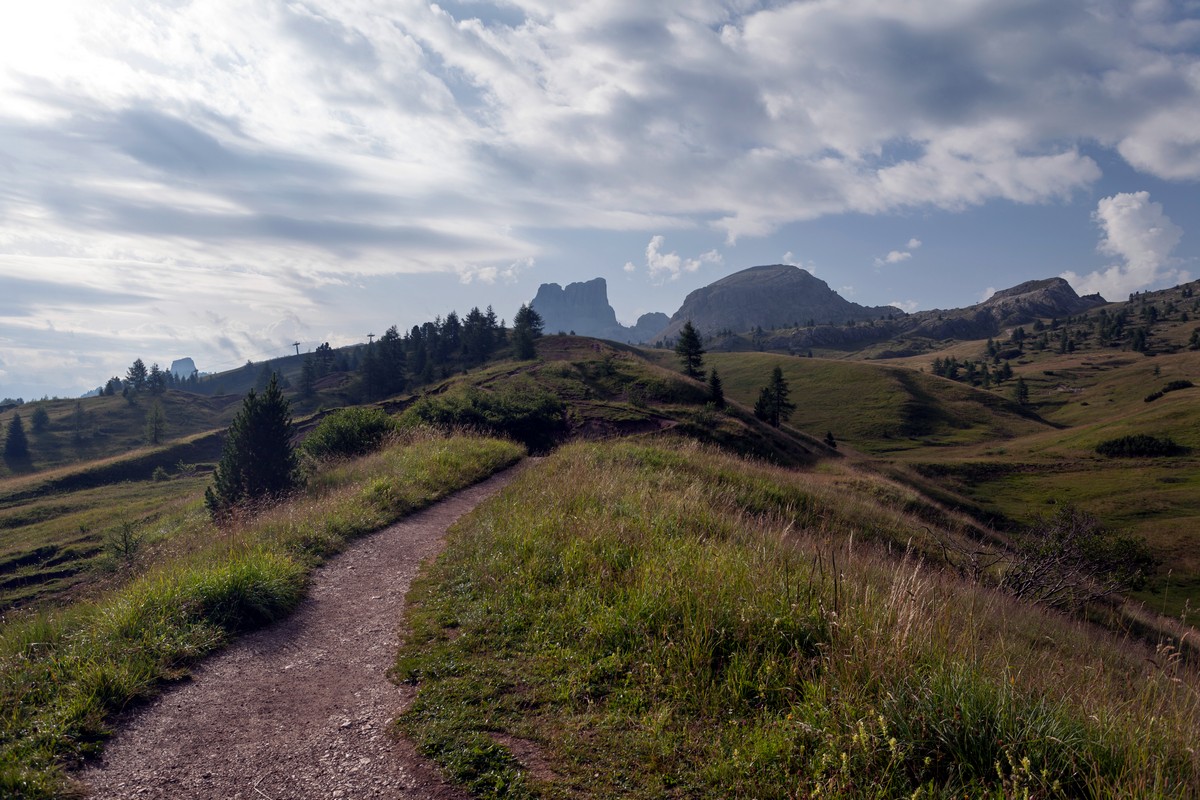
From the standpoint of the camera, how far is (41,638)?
5.71 meters

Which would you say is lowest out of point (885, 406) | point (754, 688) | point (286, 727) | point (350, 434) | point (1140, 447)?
point (1140, 447)

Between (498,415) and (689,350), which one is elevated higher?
(689,350)

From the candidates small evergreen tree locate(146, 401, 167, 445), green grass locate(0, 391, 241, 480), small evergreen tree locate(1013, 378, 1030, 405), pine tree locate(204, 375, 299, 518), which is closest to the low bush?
small evergreen tree locate(1013, 378, 1030, 405)

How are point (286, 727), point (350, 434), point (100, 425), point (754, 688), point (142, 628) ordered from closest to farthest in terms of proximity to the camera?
point (754, 688) < point (286, 727) < point (142, 628) < point (350, 434) < point (100, 425)

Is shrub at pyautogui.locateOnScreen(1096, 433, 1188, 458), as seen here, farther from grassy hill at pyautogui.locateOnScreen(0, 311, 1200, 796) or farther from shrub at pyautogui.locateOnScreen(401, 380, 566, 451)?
shrub at pyautogui.locateOnScreen(401, 380, 566, 451)

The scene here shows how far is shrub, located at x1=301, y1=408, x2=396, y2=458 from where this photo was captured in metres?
20.7

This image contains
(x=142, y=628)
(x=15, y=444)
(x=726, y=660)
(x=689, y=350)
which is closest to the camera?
(x=726, y=660)

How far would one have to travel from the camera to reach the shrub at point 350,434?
20.7m

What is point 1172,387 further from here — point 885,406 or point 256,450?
point 256,450

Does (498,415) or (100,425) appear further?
→ (100,425)

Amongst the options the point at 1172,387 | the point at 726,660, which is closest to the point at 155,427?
the point at 726,660

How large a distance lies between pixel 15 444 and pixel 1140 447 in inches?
6358

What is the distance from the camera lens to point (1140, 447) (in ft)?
213

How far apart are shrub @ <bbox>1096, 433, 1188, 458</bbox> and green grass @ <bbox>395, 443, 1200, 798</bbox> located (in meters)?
77.3
